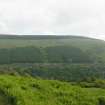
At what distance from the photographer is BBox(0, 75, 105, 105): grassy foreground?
18609mm

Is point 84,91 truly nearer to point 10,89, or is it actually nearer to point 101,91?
point 101,91

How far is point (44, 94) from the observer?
20297mm

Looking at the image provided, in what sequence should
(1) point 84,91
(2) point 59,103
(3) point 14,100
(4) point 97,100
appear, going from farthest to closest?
(1) point 84,91 → (4) point 97,100 → (2) point 59,103 → (3) point 14,100

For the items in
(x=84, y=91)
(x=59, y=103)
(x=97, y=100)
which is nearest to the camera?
(x=59, y=103)

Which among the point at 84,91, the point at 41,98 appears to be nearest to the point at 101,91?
the point at 84,91

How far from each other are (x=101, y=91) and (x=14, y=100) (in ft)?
23.0

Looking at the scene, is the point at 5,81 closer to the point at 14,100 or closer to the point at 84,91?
the point at 14,100

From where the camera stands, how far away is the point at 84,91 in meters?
22.4

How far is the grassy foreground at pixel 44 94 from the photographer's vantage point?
61.1 ft

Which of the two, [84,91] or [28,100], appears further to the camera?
[84,91]

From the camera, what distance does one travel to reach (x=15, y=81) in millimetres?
21172

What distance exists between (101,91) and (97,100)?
2294 millimetres

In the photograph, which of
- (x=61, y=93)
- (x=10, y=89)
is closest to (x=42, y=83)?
(x=61, y=93)

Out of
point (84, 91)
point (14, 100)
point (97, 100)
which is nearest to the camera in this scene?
point (14, 100)
